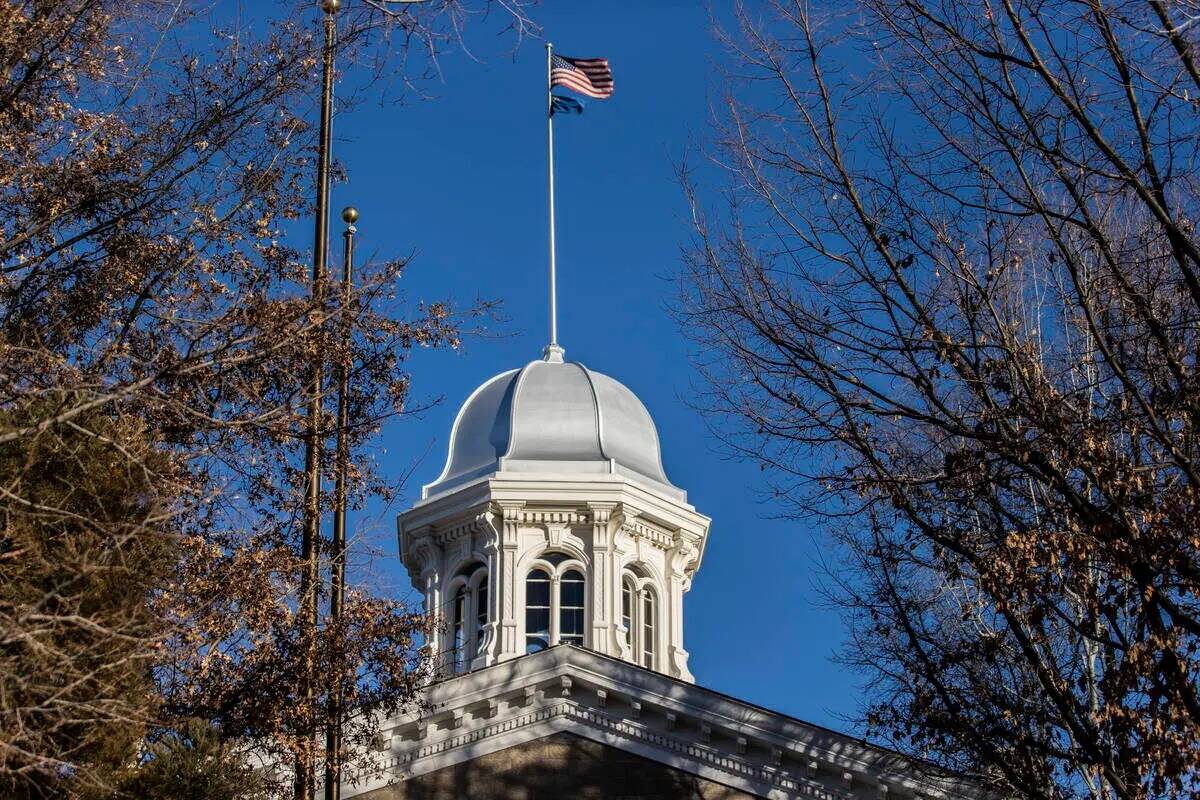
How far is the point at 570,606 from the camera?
33.8 m

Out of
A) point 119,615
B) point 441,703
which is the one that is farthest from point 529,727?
point 119,615

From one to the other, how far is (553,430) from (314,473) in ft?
57.2

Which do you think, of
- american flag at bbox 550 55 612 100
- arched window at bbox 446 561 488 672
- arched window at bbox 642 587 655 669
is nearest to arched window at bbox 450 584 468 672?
arched window at bbox 446 561 488 672

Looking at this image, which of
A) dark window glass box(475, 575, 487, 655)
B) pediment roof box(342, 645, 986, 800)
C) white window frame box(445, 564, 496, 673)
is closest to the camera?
pediment roof box(342, 645, 986, 800)

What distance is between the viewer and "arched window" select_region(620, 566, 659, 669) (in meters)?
34.3

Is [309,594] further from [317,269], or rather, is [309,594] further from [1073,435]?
[1073,435]

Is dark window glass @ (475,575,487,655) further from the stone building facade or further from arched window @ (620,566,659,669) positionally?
arched window @ (620,566,659,669)

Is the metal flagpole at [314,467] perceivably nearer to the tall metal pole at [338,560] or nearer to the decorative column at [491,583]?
the tall metal pole at [338,560]

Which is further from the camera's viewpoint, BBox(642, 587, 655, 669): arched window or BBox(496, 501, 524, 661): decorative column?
BBox(642, 587, 655, 669): arched window

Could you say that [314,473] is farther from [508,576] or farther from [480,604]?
[480,604]

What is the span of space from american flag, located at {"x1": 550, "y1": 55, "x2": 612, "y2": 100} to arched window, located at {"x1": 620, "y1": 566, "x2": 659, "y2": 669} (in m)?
11.1

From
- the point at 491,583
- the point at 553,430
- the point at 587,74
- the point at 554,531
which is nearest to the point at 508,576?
the point at 491,583

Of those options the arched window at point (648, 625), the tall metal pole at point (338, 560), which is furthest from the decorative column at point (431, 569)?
the tall metal pole at point (338, 560)

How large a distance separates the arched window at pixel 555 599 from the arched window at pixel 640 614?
858 millimetres
